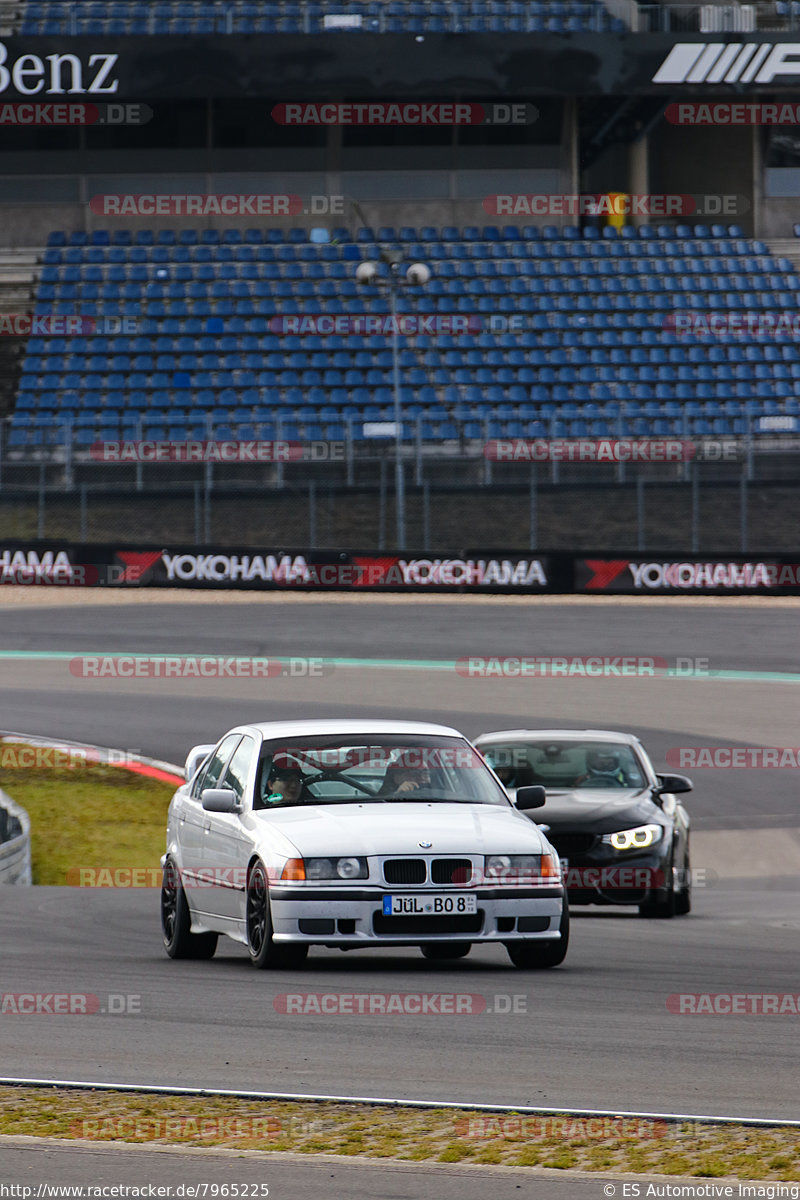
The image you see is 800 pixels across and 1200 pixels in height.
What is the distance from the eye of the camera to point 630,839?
39.4 feet

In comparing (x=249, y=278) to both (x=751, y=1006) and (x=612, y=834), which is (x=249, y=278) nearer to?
(x=612, y=834)

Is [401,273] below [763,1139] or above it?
above

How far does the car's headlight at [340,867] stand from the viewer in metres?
8.13

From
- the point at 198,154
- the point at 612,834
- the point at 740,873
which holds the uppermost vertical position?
the point at 198,154

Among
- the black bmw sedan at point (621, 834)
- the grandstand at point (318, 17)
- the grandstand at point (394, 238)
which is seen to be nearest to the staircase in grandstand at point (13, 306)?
the grandstand at point (394, 238)

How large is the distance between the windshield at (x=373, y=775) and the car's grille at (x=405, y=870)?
720mm

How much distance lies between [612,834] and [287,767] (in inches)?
143

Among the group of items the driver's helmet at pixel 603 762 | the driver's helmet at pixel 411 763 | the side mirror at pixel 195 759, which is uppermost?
the driver's helmet at pixel 411 763

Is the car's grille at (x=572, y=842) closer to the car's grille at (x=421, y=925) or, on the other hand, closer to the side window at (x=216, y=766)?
the side window at (x=216, y=766)

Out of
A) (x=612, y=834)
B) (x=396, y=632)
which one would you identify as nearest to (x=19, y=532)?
(x=396, y=632)

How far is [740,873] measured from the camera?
15.5 metres

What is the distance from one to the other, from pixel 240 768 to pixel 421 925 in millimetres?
1684

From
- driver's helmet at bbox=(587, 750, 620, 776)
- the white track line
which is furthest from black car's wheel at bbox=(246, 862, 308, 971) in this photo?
driver's helmet at bbox=(587, 750, 620, 776)

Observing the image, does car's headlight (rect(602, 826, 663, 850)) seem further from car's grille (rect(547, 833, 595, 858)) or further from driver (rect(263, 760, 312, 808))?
driver (rect(263, 760, 312, 808))
